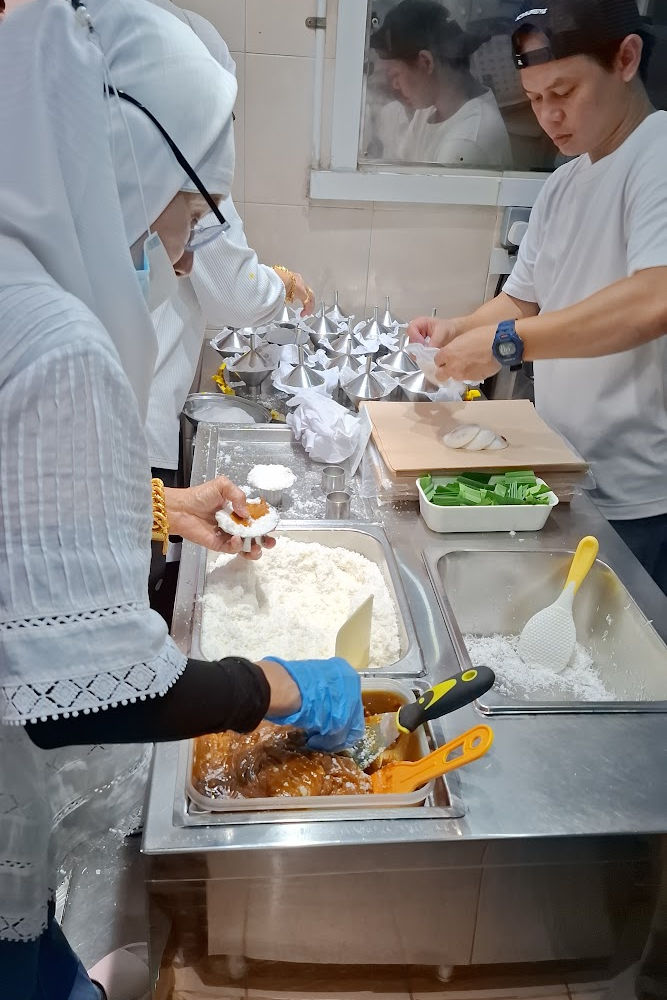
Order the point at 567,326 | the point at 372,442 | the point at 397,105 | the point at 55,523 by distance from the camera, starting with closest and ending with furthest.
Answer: the point at 55,523 → the point at 567,326 → the point at 372,442 → the point at 397,105

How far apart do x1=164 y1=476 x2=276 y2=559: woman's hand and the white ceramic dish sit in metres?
0.34

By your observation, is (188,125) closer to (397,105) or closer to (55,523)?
(55,523)

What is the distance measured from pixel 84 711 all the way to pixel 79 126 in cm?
62

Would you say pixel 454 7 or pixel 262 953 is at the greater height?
pixel 454 7

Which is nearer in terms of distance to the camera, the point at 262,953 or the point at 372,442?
the point at 262,953

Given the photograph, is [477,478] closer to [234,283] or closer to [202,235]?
[202,235]

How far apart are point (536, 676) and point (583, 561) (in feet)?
0.78

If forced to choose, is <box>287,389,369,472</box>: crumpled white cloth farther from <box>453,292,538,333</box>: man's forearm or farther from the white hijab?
the white hijab

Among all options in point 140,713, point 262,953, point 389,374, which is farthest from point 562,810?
point 389,374

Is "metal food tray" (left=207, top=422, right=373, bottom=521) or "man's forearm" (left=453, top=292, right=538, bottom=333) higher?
"man's forearm" (left=453, top=292, right=538, bottom=333)

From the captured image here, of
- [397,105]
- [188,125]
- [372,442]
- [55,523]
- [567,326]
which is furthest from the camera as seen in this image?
[397,105]

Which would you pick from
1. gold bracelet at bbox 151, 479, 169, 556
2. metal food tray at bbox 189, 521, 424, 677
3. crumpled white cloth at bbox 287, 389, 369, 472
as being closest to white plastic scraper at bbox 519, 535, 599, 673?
metal food tray at bbox 189, 521, 424, 677

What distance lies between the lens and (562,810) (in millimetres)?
898

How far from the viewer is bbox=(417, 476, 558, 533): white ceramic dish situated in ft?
4.71
